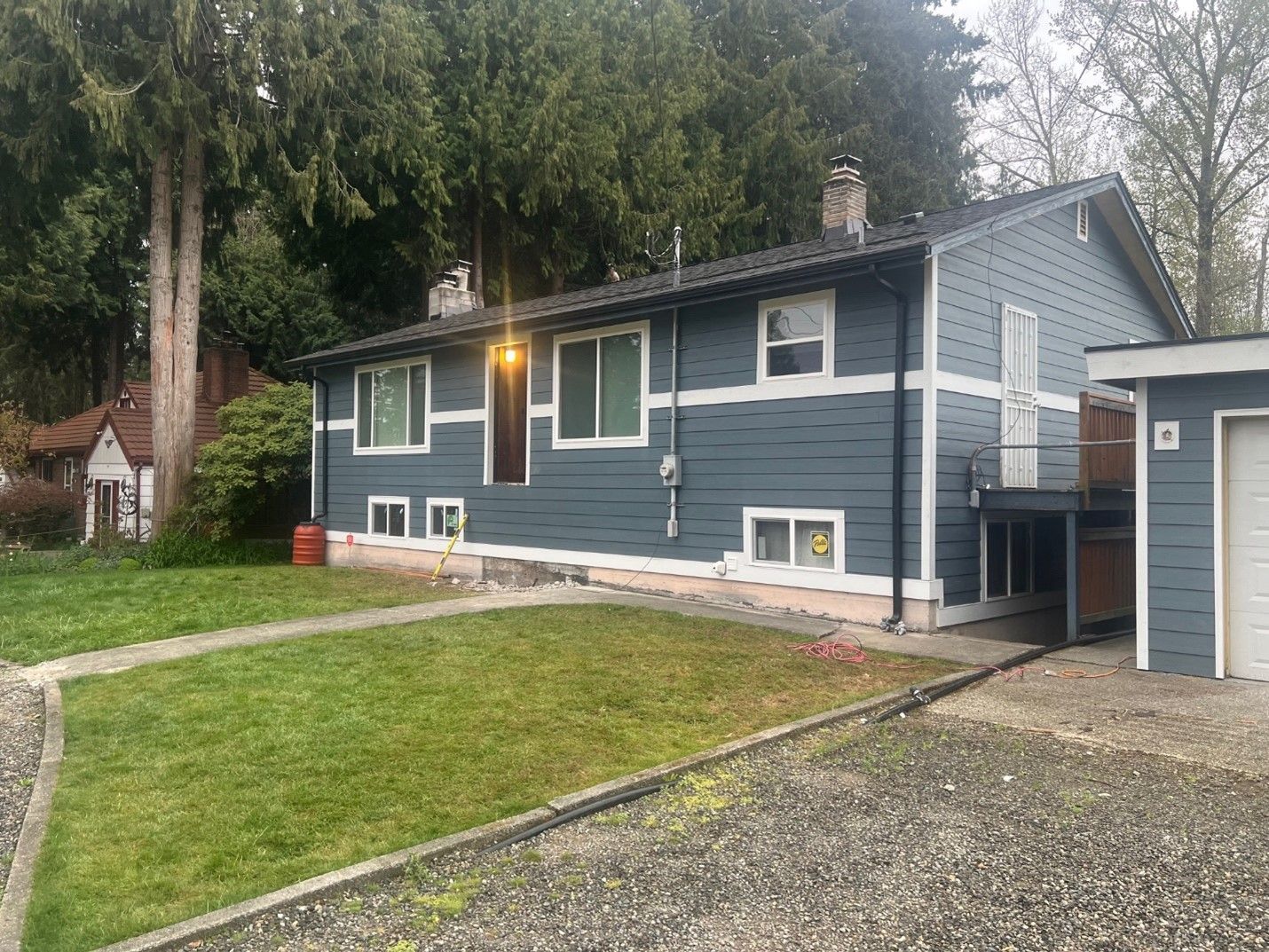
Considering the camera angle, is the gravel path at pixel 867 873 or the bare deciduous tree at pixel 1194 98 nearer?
the gravel path at pixel 867 873

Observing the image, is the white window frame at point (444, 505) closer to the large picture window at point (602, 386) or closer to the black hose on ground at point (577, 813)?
the large picture window at point (602, 386)

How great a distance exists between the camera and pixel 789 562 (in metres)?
10.8

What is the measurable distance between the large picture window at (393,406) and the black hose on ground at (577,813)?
38.7 ft

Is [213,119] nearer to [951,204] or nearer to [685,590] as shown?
[685,590]

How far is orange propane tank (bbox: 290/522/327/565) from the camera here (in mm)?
17594

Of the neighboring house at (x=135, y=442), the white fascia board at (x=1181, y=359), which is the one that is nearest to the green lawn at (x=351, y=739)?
the white fascia board at (x=1181, y=359)

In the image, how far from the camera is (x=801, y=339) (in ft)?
35.3

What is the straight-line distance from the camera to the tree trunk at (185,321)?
1831 cm

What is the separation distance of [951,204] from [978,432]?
2058cm

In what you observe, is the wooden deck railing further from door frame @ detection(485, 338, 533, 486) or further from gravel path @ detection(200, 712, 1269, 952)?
door frame @ detection(485, 338, 533, 486)

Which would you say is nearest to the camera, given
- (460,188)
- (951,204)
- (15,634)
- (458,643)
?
(458,643)

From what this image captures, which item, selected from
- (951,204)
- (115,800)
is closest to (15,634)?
(115,800)

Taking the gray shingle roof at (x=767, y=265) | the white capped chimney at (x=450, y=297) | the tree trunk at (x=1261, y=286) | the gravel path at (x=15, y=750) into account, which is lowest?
the gravel path at (x=15, y=750)

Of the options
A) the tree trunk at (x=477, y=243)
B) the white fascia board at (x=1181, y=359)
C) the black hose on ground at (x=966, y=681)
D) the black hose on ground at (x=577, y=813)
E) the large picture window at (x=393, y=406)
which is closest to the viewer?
the black hose on ground at (x=577, y=813)
